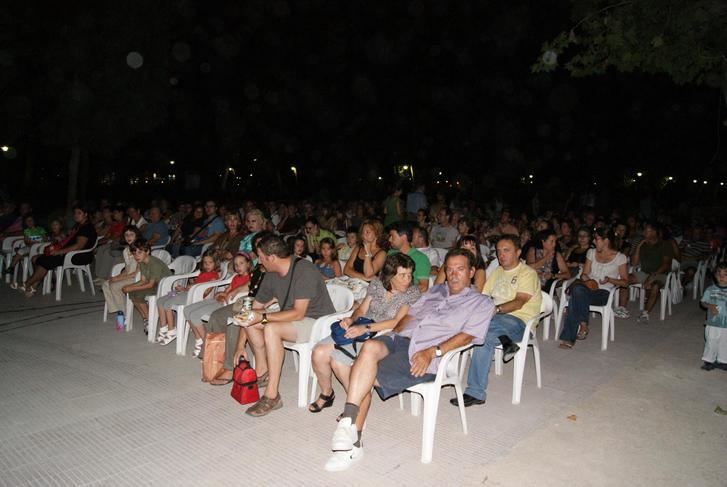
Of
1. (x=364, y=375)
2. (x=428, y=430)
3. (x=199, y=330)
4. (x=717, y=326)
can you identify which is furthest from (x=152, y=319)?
(x=717, y=326)

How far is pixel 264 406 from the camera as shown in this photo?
421cm

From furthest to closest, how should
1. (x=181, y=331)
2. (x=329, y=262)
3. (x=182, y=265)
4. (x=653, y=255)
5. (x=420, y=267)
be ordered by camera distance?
1. (x=653, y=255)
2. (x=182, y=265)
3. (x=329, y=262)
4. (x=420, y=267)
5. (x=181, y=331)

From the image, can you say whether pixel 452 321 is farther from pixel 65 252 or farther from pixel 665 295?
pixel 65 252

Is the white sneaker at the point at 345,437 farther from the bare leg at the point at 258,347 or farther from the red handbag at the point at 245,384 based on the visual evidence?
the bare leg at the point at 258,347

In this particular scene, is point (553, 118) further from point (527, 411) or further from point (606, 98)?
point (527, 411)

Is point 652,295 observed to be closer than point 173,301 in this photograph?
No

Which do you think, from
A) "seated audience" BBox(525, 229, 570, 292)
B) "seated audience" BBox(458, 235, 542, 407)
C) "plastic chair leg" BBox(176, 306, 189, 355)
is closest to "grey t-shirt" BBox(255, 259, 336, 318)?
"seated audience" BBox(458, 235, 542, 407)

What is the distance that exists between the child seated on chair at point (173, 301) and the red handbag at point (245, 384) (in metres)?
1.79

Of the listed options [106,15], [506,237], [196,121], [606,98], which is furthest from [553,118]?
[506,237]

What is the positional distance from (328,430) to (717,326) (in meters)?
3.84

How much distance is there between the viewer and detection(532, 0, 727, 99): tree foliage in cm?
536

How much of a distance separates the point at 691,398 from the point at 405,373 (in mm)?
2567

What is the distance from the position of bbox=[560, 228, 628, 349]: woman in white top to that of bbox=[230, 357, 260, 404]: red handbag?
3.45 m

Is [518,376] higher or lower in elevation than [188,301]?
lower
